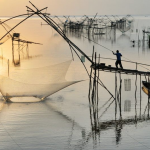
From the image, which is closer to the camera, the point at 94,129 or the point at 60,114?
the point at 94,129

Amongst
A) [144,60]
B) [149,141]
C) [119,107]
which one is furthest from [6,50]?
[149,141]

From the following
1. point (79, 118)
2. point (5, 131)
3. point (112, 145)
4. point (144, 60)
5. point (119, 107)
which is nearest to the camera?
point (112, 145)

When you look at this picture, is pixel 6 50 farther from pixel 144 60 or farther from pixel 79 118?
pixel 79 118

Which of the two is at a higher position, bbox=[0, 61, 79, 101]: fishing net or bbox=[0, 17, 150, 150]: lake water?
bbox=[0, 61, 79, 101]: fishing net

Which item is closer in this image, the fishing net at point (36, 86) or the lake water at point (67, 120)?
the lake water at point (67, 120)

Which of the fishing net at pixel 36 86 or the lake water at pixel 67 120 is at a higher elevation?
the fishing net at pixel 36 86

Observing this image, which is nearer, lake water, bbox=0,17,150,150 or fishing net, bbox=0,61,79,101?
lake water, bbox=0,17,150,150

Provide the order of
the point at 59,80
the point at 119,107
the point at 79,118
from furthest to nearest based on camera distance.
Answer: the point at 59,80 < the point at 119,107 < the point at 79,118

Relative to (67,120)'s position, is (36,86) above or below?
above

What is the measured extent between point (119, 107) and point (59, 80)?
251 centimetres

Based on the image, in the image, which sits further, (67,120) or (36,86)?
(36,86)

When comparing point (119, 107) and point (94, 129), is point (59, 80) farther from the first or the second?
point (94, 129)

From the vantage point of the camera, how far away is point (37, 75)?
18750 mm

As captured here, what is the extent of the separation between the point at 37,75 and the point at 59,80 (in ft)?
3.61
